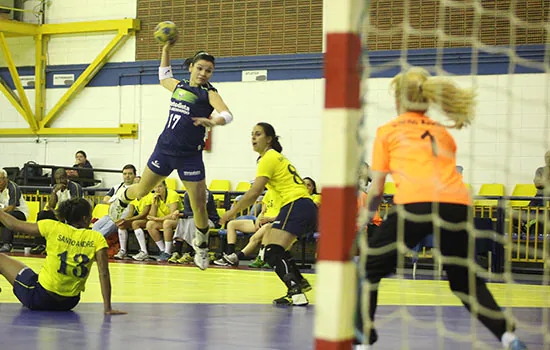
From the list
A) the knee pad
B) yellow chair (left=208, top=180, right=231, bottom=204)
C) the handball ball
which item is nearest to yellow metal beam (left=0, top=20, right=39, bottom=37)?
yellow chair (left=208, top=180, right=231, bottom=204)

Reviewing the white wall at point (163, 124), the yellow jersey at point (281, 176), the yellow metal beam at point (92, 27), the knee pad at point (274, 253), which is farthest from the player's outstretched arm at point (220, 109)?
the yellow metal beam at point (92, 27)

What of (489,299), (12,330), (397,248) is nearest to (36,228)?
(12,330)

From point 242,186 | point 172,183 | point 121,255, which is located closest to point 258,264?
point 121,255

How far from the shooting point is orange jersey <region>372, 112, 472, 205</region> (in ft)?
12.4

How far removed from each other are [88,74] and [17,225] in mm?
12653

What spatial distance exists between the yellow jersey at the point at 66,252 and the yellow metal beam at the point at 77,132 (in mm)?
11437

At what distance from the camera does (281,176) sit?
6723 mm

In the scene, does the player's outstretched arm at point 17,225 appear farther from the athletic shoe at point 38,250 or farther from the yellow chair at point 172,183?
the yellow chair at point 172,183

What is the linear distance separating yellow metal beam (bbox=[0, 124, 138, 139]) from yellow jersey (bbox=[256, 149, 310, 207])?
34.8 feet

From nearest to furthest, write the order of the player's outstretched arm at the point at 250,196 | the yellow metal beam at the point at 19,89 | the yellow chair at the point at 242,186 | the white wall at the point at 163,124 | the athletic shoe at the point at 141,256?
the player's outstretched arm at the point at 250,196 → the athletic shoe at the point at 141,256 → the yellow chair at the point at 242,186 → the white wall at the point at 163,124 → the yellow metal beam at the point at 19,89

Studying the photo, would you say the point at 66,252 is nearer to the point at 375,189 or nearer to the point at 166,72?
the point at 166,72

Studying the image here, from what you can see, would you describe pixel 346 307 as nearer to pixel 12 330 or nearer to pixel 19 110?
pixel 12 330

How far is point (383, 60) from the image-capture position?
1466 cm

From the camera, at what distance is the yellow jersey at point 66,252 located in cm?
551
